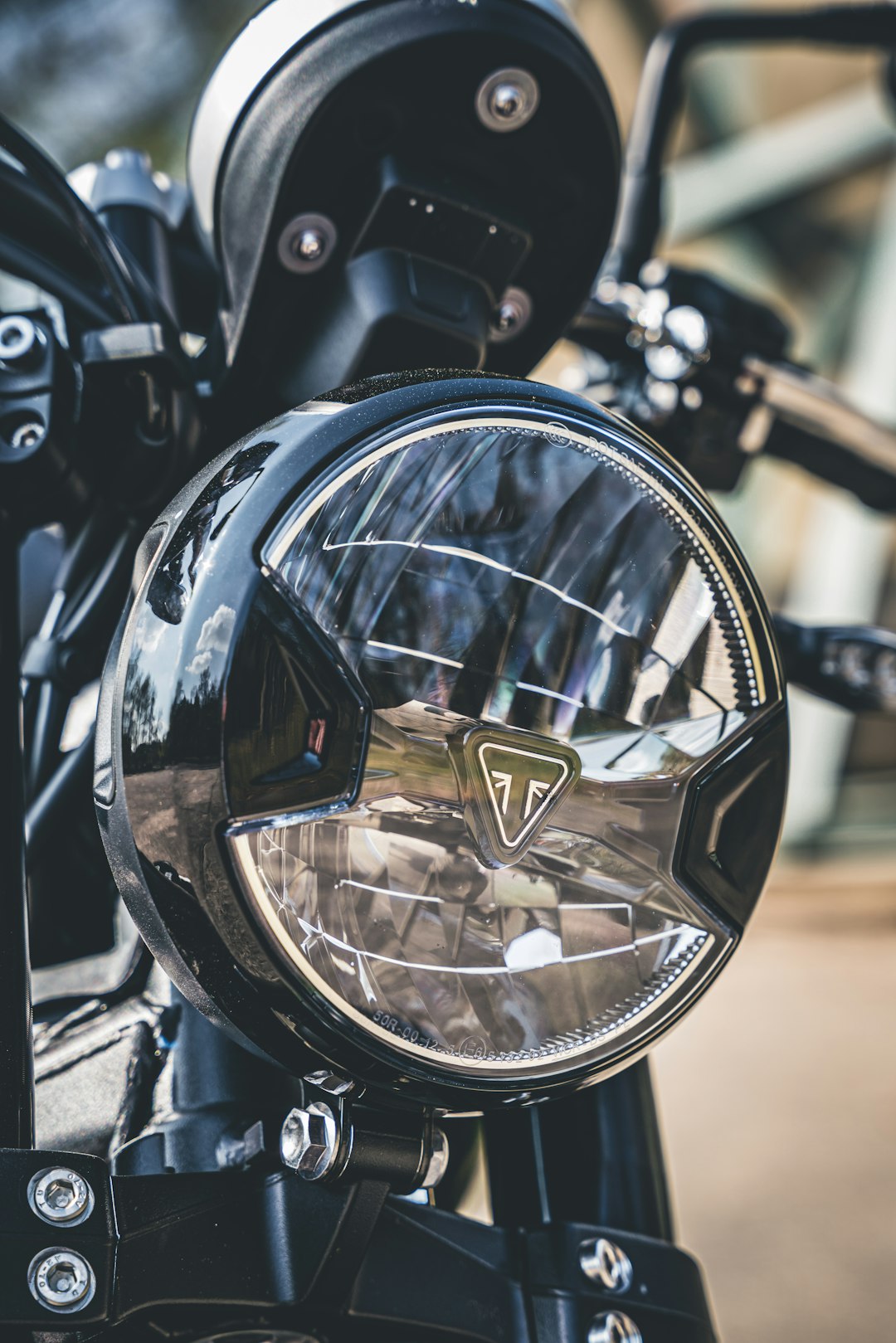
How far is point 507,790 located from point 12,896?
17 centimetres

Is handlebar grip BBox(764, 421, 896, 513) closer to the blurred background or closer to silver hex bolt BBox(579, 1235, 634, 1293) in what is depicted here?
silver hex bolt BBox(579, 1235, 634, 1293)

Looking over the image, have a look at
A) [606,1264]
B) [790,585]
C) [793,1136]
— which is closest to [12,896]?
[606,1264]

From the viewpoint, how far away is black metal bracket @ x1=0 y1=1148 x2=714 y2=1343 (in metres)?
0.35

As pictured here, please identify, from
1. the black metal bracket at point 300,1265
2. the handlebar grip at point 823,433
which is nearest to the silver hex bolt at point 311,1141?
the black metal bracket at point 300,1265

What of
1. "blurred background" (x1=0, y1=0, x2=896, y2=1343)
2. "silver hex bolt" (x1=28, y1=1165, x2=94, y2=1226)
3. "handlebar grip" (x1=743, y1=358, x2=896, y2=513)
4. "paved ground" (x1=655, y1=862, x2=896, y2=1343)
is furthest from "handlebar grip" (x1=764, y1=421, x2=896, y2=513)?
"paved ground" (x1=655, y1=862, x2=896, y2=1343)

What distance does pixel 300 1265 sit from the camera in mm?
397

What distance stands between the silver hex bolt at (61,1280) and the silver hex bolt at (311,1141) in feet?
0.23


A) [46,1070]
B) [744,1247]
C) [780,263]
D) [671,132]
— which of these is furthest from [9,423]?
[780,263]

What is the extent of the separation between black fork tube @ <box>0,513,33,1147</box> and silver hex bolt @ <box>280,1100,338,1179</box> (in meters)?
0.08

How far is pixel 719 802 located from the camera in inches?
17.2

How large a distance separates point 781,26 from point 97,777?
0.70 meters

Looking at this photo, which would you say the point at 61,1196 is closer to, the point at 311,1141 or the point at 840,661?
the point at 311,1141

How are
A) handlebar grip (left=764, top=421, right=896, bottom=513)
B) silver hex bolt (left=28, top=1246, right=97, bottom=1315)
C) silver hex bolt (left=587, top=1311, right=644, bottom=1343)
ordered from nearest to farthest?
silver hex bolt (left=28, top=1246, right=97, bottom=1315)
silver hex bolt (left=587, top=1311, right=644, bottom=1343)
handlebar grip (left=764, top=421, right=896, bottom=513)

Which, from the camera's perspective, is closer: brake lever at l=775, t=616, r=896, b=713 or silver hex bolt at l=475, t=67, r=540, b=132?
silver hex bolt at l=475, t=67, r=540, b=132
